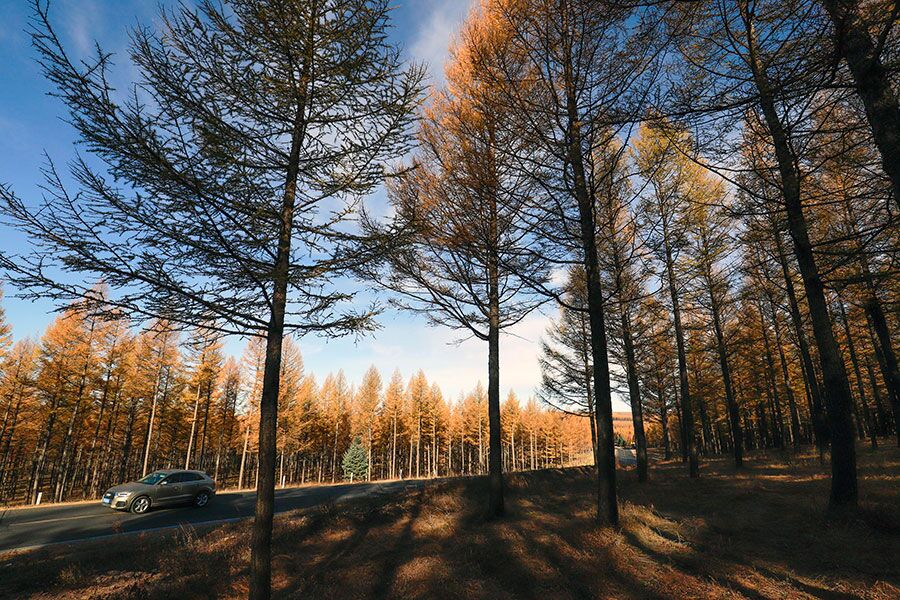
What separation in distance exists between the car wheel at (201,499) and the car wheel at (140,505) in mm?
1663

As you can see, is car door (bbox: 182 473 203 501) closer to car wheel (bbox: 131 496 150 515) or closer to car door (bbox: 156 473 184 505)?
car door (bbox: 156 473 184 505)

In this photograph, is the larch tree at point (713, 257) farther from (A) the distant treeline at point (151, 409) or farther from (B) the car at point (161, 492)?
(B) the car at point (161, 492)

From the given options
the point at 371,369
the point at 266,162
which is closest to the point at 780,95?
the point at 266,162

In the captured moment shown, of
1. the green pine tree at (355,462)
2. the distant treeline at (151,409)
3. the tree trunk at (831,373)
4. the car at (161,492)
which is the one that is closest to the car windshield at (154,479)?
the car at (161,492)

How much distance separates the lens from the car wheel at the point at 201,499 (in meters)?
15.4

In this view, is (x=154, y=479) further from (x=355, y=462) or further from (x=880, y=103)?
(x=355, y=462)

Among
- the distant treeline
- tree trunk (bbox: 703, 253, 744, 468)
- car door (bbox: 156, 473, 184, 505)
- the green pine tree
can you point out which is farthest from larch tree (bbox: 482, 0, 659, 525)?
the green pine tree

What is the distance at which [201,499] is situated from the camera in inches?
611

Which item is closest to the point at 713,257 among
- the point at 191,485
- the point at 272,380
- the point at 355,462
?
the point at 272,380

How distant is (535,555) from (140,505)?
15.4m

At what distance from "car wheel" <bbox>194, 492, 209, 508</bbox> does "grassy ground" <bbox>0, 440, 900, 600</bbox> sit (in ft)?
22.0

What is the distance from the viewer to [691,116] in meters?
4.27

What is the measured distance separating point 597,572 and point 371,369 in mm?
49770

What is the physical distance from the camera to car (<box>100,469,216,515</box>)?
13.8 metres
